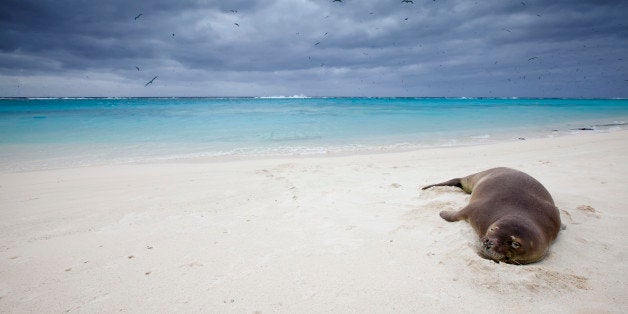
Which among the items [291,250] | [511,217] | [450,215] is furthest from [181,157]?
[511,217]

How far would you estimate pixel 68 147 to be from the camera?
41.5 ft

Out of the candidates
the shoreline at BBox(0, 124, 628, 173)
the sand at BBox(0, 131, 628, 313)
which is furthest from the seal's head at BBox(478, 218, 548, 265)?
the shoreline at BBox(0, 124, 628, 173)

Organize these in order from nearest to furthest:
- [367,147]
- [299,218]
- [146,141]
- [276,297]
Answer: [276,297], [299,218], [367,147], [146,141]

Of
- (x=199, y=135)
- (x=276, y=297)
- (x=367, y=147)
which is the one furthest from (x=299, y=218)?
Result: (x=199, y=135)

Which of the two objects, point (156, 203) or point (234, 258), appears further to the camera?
point (156, 203)

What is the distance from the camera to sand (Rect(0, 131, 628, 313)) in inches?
105

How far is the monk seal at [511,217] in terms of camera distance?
308cm

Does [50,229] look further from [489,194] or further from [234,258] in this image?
[489,194]

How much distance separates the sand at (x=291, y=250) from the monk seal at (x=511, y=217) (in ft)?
0.45

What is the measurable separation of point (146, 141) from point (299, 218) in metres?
12.4

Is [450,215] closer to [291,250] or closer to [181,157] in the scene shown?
[291,250]

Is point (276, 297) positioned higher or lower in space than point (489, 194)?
lower

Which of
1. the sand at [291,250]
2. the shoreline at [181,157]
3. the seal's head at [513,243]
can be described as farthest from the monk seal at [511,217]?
the shoreline at [181,157]

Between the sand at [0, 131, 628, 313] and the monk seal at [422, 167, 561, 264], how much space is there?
0.14 meters
